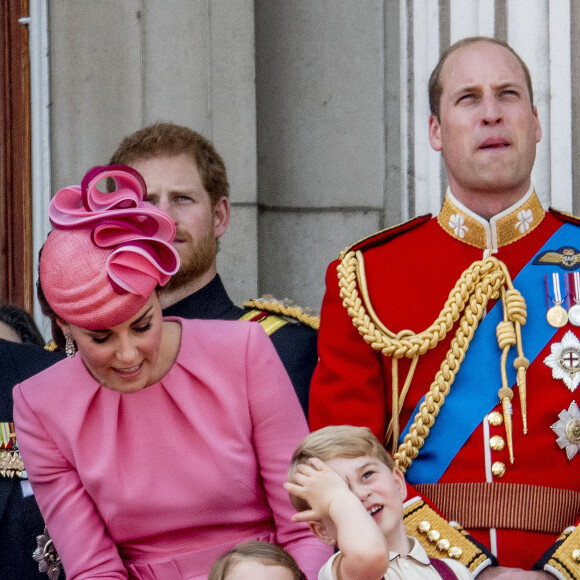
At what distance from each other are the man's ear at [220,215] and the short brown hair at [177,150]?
17 mm

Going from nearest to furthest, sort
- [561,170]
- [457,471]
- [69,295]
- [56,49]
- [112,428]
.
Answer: [69,295] → [112,428] → [457,471] → [561,170] → [56,49]

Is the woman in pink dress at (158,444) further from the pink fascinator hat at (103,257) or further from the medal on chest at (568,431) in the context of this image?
the medal on chest at (568,431)

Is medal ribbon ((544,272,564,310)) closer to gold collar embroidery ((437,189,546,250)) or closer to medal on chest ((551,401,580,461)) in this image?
gold collar embroidery ((437,189,546,250))

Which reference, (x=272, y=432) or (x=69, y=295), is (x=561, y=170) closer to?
(x=272, y=432)

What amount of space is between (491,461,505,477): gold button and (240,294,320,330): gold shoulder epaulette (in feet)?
2.40

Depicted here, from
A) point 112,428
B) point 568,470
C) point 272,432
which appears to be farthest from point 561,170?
point 112,428

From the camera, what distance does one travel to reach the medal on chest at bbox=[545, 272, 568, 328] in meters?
2.92

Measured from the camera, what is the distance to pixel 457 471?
2.90 meters

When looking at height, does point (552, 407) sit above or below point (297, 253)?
Result: below

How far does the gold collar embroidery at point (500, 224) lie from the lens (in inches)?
119

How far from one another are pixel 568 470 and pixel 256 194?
5.51ft

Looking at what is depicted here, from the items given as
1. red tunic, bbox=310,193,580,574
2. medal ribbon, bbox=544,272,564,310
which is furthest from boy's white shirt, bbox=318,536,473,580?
medal ribbon, bbox=544,272,564,310

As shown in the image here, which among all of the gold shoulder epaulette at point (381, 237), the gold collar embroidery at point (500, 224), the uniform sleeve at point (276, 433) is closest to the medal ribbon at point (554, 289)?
the gold collar embroidery at point (500, 224)

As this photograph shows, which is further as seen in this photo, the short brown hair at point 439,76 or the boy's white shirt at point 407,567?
the short brown hair at point 439,76
